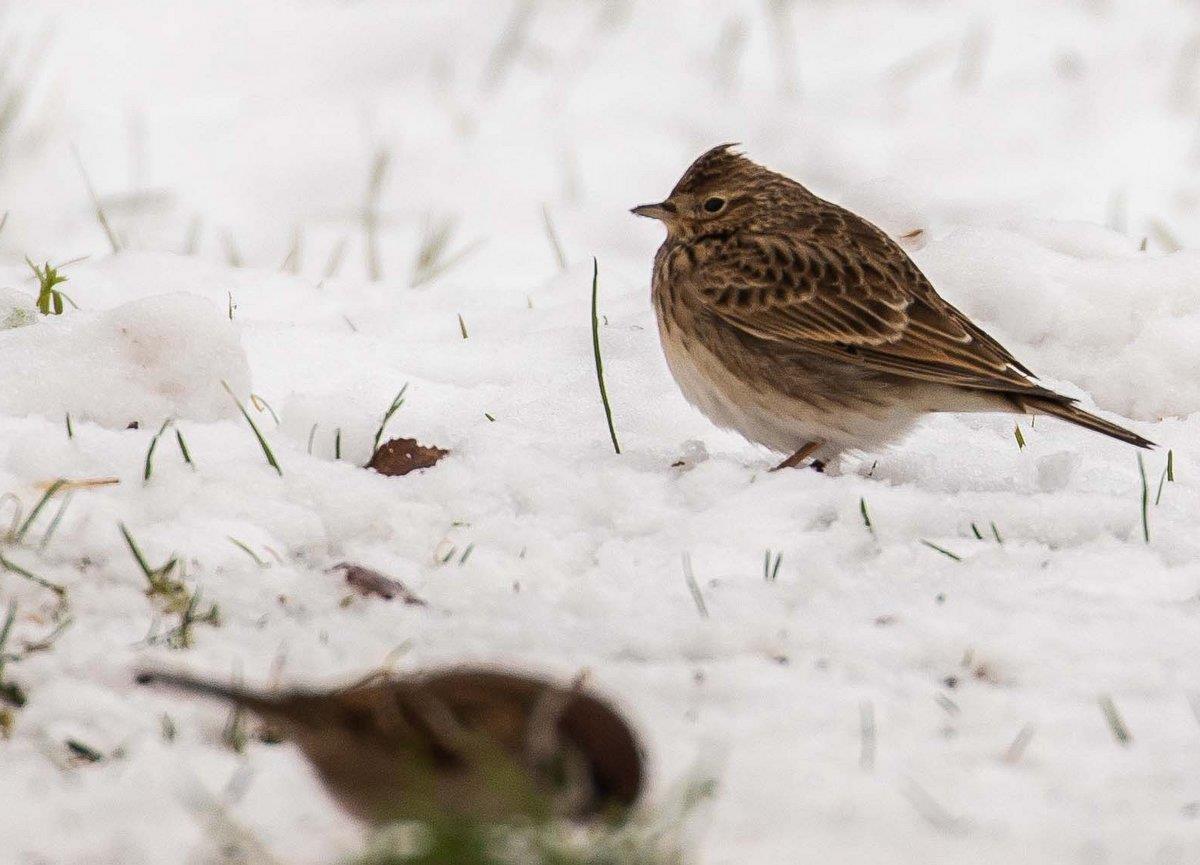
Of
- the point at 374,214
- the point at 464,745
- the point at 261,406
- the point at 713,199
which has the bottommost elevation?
the point at 374,214

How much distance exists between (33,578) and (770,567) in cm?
161

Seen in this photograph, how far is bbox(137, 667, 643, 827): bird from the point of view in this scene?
8.74 ft

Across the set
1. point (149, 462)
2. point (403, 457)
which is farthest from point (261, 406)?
point (149, 462)

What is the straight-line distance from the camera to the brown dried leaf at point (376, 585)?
369 cm

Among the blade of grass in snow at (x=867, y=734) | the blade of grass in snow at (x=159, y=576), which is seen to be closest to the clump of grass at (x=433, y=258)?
the blade of grass in snow at (x=159, y=576)

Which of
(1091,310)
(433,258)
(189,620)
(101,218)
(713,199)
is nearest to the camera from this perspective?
(189,620)

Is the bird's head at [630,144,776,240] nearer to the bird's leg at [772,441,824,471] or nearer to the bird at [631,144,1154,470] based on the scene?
the bird at [631,144,1154,470]

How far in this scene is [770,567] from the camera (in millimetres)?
3949

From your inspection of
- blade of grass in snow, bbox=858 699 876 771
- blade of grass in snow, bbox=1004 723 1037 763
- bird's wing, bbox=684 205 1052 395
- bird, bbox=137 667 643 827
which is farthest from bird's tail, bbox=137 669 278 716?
bird's wing, bbox=684 205 1052 395

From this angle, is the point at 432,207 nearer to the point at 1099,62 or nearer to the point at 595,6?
the point at 595,6

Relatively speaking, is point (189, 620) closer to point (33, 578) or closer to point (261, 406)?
point (33, 578)

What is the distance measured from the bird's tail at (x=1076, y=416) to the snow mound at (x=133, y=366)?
2208mm

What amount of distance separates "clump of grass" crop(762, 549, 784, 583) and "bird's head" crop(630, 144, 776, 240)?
1.74 meters

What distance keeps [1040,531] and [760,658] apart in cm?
111
